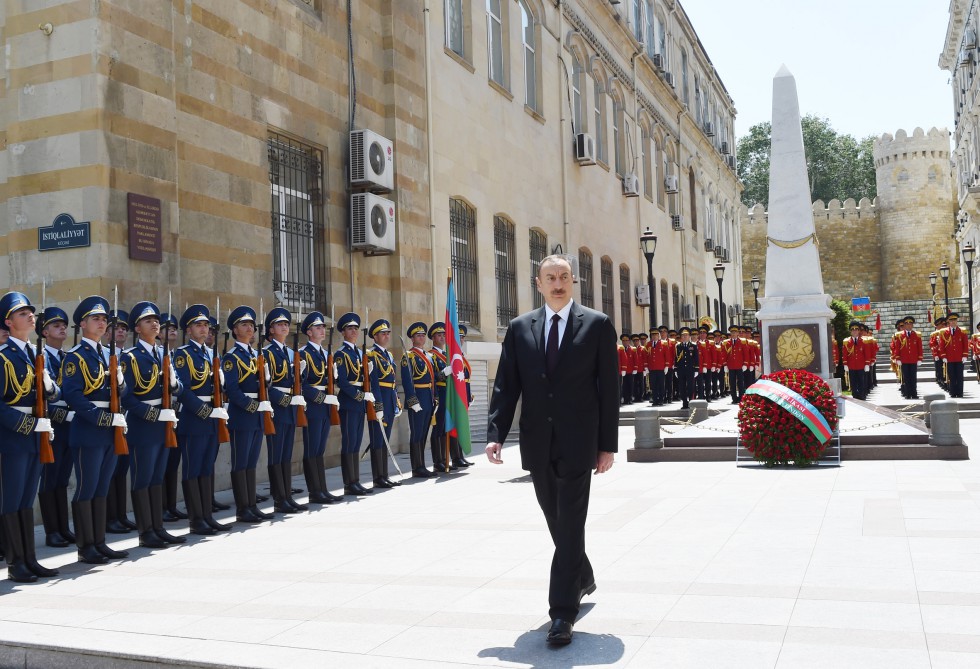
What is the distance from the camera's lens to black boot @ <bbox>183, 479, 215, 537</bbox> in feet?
27.5

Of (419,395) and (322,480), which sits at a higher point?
(419,395)

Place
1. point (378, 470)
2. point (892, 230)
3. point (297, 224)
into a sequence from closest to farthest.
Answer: point (378, 470), point (297, 224), point (892, 230)

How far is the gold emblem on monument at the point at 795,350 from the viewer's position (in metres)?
16.3

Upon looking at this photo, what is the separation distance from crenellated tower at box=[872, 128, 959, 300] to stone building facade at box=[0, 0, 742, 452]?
3964 centimetres

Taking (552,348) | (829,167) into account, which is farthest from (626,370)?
(829,167)

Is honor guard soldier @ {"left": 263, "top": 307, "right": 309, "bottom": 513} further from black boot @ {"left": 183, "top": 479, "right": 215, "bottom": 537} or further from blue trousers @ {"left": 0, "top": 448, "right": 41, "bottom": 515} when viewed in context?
blue trousers @ {"left": 0, "top": 448, "right": 41, "bottom": 515}

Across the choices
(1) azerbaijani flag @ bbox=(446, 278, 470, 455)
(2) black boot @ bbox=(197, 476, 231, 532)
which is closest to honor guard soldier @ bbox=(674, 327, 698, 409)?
(1) azerbaijani flag @ bbox=(446, 278, 470, 455)

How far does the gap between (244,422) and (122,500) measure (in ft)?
4.34

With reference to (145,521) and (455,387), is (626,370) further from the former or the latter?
(145,521)

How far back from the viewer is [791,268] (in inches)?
672

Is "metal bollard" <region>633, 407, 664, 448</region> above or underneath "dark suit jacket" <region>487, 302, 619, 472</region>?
underneath

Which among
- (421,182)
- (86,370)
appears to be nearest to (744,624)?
(86,370)

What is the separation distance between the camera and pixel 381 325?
11.6m

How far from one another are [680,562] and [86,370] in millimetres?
4607
